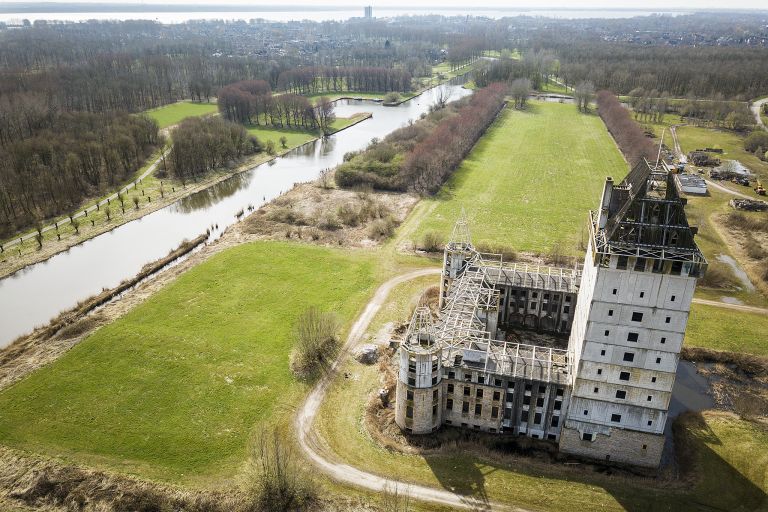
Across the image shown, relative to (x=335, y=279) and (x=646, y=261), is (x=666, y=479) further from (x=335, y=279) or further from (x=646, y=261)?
(x=335, y=279)

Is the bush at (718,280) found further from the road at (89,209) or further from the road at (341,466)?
the road at (89,209)

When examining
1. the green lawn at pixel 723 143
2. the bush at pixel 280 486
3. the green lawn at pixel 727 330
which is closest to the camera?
the bush at pixel 280 486

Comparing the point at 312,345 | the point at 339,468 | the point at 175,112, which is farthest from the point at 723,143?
the point at 175,112

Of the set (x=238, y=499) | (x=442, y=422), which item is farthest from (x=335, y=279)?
(x=238, y=499)

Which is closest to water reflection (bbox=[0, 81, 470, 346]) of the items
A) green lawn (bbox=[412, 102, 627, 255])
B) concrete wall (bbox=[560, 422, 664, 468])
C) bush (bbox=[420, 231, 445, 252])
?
green lawn (bbox=[412, 102, 627, 255])

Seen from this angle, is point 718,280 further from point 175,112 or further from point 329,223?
point 175,112

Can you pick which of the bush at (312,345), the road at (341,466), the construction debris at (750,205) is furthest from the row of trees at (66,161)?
the construction debris at (750,205)
